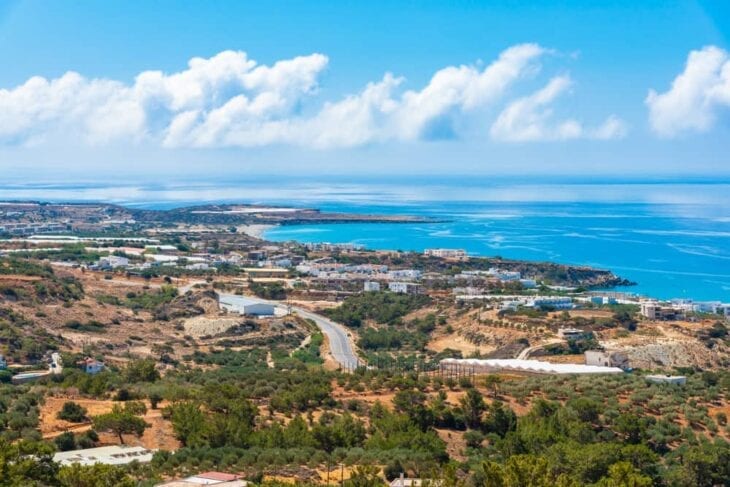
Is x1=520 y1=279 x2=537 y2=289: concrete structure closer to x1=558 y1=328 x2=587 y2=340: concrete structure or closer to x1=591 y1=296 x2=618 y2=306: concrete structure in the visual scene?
x1=591 y1=296 x2=618 y2=306: concrete structure

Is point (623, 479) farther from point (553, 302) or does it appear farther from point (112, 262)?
point (112, 262)

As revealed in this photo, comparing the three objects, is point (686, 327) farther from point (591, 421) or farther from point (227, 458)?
point (227, 458)

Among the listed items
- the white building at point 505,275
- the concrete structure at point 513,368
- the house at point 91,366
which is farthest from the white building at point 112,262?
the concrete structure at point 513,368

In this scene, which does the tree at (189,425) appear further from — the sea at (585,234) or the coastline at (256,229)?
the coastline at (256,229)

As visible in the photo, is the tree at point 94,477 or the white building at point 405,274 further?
the white building at point 405,274

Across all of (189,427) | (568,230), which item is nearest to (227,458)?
(189,427)

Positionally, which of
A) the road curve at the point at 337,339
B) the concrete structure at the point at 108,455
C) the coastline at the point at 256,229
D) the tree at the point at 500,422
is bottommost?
the road curve at the point at 337,339
